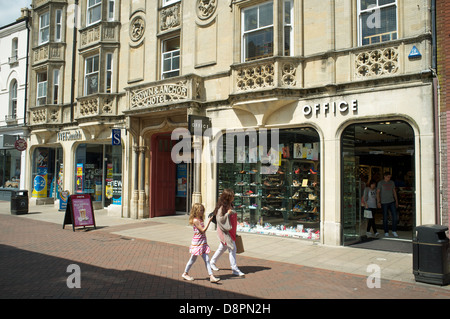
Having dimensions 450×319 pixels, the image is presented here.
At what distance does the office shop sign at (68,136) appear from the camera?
1916 centimetres

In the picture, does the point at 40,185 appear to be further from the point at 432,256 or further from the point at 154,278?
the point at 432,256

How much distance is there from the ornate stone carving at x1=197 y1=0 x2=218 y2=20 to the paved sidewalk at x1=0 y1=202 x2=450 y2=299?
8.09 metres

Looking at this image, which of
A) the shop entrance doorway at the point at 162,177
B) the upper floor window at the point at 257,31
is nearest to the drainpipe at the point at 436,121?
the upper floor window at the point at 257,31

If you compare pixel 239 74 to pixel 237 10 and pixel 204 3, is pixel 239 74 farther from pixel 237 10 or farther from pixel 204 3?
pixel 204 3

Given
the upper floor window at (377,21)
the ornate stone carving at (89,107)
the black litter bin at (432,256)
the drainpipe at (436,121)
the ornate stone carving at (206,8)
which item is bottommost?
the black litter bin at (432,256)

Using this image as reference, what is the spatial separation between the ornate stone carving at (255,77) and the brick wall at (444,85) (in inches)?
175

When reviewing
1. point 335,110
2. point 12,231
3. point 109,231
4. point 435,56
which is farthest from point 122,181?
point 435,56

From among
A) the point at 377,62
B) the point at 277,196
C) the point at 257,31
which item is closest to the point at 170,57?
the point at 257,31

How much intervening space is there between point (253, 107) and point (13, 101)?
19231 millimetres

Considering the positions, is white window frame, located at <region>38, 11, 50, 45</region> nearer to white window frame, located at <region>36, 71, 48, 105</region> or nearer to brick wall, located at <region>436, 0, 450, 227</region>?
white window frame, located at <region>36, 71, 48, 105</region>

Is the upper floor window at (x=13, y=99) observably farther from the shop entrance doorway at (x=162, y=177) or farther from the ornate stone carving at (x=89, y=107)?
the shop entrance doorway at (x=162, y=177)

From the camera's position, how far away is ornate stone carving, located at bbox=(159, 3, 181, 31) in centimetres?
1488

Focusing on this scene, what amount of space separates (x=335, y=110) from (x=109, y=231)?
8592 mm

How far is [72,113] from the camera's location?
64.2 feet
